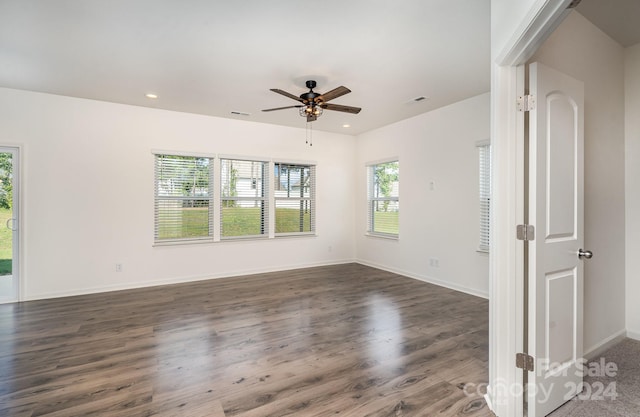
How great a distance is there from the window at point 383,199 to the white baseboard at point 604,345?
336cm

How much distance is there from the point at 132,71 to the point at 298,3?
2357 millimetres

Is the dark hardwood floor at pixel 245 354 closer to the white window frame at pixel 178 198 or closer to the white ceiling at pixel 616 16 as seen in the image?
the white window frame at pixel 178 198

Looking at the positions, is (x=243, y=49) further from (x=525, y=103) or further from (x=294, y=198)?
(x=294, y=198)

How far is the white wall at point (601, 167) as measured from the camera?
231cm

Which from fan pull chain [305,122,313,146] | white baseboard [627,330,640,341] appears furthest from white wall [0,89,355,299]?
white baseboard [627,330,640,341]

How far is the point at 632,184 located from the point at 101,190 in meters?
6.48

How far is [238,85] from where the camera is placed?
386 centimetres

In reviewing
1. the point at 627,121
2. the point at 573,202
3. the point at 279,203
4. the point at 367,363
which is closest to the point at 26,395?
the point at 367,363

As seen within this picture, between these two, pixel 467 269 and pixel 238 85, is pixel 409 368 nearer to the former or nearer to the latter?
pixel 467 269

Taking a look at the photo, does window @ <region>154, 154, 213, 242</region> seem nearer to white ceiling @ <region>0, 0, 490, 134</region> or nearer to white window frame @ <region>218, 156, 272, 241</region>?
white window frame @ <region>218, 156, 272, 241</region>

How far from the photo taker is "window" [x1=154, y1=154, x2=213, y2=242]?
16.3 feet

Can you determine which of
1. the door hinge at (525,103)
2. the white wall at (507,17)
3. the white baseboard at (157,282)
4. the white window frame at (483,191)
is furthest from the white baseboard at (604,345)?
the white baseboard at (157,282)

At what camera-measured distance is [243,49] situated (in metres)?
2.97

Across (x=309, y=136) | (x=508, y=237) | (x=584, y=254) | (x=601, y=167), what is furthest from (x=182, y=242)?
(x=601, y=167)
